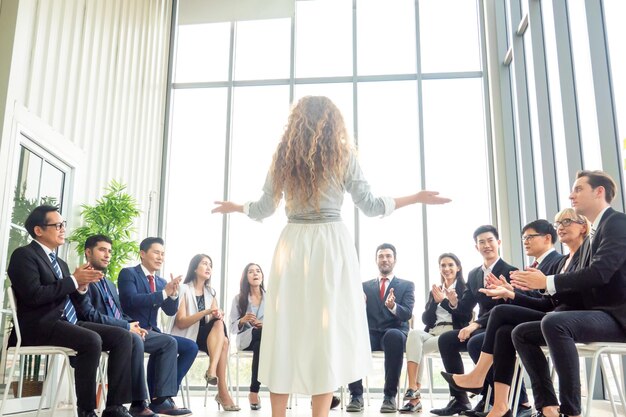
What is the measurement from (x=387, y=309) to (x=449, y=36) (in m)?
4.10

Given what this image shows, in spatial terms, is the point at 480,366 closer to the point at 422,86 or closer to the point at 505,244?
the point at 505,244

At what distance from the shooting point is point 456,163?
7.09 meters

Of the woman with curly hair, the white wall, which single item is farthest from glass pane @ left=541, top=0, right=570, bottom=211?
the white wall

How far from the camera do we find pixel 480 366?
143 inches

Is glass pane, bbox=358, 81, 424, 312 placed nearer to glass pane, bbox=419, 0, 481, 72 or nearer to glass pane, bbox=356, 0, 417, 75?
glass pane, bbox=356, 0, 417, 75

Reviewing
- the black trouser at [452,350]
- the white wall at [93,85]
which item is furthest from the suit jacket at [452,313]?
the white wall at [93,85]

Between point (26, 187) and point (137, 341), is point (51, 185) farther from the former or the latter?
point (137, 341)

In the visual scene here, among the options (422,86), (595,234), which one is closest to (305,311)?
(595,234)

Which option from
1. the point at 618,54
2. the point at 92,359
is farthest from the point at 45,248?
the point at 618,54

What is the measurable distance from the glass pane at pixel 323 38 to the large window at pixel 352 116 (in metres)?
0.01

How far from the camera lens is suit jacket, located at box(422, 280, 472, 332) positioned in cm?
477

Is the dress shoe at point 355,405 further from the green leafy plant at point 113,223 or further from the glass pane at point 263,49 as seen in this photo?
the glass pane at point 263,49

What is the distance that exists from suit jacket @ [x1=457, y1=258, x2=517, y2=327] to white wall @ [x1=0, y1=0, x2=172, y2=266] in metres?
3.50

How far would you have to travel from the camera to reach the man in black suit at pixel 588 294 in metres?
2.71
